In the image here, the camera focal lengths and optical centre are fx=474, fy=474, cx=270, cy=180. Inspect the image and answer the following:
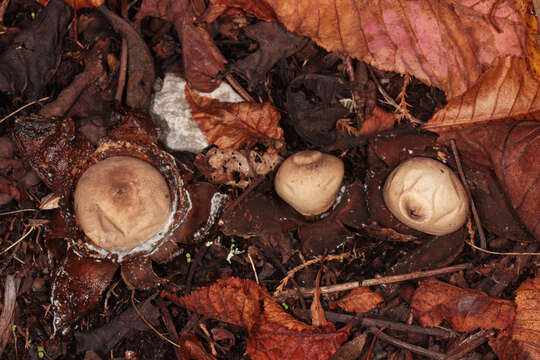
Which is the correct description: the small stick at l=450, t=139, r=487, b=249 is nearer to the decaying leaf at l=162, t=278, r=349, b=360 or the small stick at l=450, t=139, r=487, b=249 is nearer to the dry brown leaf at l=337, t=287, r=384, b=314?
the dry brown leaf at l=337, t=287, r=384, b=314

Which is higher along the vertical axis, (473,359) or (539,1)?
(539,1)

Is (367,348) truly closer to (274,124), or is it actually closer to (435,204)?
(435,204)

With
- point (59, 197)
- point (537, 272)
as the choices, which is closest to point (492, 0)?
point (537, 272)

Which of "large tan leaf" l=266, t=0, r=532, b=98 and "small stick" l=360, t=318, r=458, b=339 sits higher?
"large tan leaf" l=266, t=0, r=532, b=98

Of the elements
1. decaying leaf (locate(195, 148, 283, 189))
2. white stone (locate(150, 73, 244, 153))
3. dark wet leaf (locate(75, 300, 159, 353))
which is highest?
white stone (locate(150, 73, 244, 153))

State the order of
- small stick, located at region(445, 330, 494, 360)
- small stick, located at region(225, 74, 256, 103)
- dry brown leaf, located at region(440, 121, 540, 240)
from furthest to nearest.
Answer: small stick, located at region(225, 74, 256, 103), small stick, located at region(445, 330, 494, 360), dry brown leaf, located at region(440, 121, 540, 240)

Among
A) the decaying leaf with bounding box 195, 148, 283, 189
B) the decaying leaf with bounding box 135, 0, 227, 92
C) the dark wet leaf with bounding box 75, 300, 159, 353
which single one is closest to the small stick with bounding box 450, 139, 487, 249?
the decaying leaf with bounding box 195, 148, 283, 189
